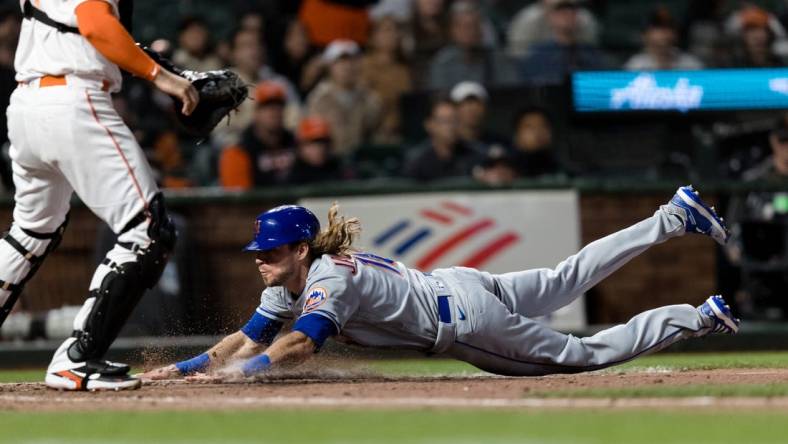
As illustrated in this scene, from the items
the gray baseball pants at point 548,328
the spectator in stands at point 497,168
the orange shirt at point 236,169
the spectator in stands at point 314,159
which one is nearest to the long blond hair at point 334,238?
the gray baseball pants at point 548,328

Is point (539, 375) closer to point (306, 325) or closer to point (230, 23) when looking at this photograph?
point (306, 325)

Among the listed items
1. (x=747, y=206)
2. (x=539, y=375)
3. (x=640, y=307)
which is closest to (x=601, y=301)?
(x=640, y=307)

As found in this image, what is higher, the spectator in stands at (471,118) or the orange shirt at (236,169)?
the spectator in stands at (471,118)

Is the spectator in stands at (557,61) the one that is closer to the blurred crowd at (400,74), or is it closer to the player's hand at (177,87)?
the blurred crowd at (400,74)

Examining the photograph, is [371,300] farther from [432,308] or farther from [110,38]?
[110,38]

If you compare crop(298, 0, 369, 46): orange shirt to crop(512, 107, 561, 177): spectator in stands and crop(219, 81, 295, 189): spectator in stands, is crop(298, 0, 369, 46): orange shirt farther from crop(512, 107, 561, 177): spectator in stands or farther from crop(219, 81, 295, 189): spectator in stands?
crop(512, 107, 561, 177): spectator in stands

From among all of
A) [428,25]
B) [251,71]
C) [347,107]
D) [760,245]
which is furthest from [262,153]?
[760,245]
